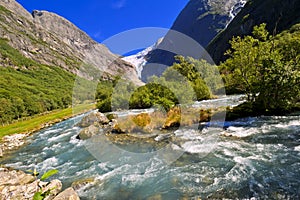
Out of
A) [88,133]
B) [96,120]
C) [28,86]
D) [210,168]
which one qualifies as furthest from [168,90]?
[28,86]

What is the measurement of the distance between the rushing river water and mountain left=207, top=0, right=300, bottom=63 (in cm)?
10573

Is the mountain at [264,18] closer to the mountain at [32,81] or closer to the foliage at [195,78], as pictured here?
the mountain at [32,81]

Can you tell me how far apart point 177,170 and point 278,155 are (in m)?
5.49

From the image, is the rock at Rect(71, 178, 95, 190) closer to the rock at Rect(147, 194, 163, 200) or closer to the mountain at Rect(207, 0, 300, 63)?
the rock at Rect(147, 194, 163, 200)

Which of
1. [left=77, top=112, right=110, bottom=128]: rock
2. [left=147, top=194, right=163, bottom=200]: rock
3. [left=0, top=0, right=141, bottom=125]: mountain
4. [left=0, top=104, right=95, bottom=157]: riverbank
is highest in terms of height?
[left=0, top=0, right=141, bottom=125]: mountain

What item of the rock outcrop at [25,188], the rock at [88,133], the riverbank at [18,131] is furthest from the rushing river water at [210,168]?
the riverbank at [18,131]

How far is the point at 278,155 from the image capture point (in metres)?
12.2

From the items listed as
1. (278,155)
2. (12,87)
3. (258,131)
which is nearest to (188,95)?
(258,131)

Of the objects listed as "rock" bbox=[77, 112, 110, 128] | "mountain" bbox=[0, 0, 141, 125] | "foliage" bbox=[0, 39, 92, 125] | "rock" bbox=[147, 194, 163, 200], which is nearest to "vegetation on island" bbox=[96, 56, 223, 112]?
"rock" bbox=[77, 112, 110, 128]

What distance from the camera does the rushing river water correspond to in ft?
31.8

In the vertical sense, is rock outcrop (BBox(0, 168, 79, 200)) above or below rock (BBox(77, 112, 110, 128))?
below

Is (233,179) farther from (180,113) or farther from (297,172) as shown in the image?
(180,113)

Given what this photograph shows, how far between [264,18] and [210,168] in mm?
143636

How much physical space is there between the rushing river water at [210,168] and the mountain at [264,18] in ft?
347
